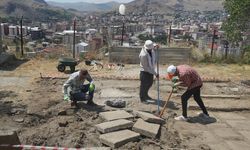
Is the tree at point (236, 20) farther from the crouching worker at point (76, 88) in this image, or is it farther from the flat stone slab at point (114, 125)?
the flat stone slab at point (114, 125)

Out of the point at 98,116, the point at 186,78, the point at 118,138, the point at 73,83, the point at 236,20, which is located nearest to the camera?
the point at 118,138

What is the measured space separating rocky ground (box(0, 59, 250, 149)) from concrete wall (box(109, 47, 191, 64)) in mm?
3388

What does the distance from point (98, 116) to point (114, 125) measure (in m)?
1.10

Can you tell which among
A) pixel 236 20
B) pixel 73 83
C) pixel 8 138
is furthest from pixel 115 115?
pixel 236 20

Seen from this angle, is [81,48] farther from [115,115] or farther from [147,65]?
[115,115]

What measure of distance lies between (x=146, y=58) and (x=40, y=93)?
3524 mm

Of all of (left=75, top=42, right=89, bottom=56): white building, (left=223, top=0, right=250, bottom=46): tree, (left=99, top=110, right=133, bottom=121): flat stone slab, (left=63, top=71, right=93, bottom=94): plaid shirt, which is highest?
(left=223, top=0, right=250, bottom=46): tree

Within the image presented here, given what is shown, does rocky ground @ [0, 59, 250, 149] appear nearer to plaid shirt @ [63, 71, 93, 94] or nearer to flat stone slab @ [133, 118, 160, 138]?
flat stone slab @ [133, 118, 160, 138]

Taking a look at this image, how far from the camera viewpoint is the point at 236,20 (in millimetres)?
18484

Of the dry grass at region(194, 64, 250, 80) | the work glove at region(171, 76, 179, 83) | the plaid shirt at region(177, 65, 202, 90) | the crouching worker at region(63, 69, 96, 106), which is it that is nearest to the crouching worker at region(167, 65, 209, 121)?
the plaid shirt at region(177, 65, 202, 90)

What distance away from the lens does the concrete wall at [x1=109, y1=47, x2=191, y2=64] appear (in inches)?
662

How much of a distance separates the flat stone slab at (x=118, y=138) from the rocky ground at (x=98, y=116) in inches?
4.0

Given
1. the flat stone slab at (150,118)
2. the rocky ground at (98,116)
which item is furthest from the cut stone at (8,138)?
the flat stone slab at (150,118)

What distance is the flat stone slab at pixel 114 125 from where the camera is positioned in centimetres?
740
